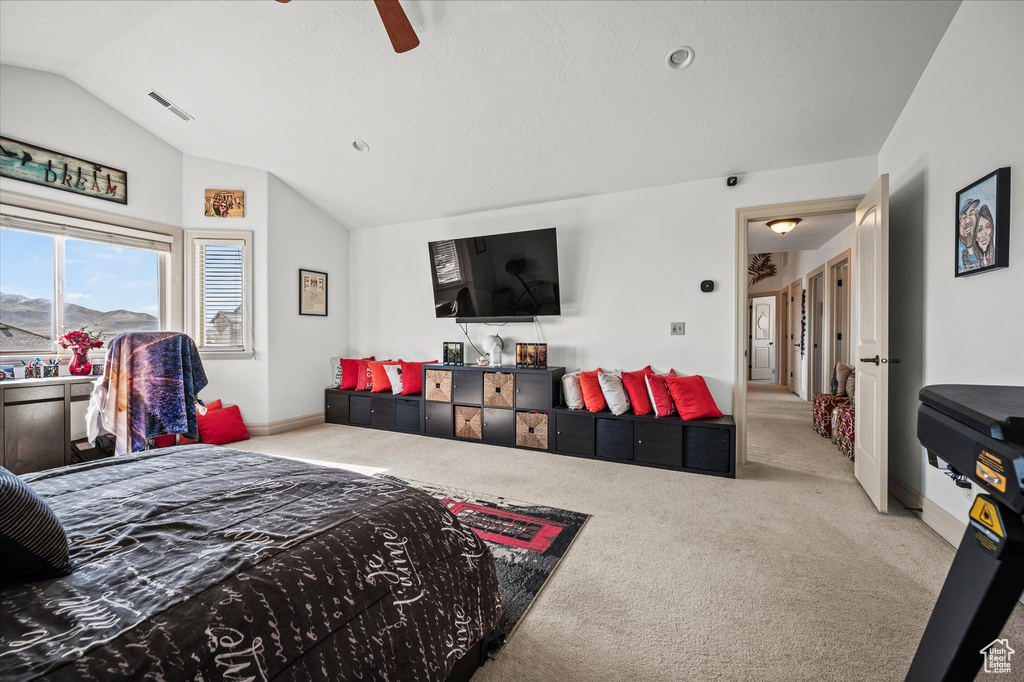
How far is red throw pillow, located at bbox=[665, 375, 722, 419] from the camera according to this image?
3344 millimetres

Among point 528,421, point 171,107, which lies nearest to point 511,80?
point 528,421

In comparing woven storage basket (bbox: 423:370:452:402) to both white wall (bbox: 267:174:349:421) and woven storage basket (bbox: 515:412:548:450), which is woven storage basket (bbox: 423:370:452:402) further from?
white wall (bbox: 267:174:349:421)

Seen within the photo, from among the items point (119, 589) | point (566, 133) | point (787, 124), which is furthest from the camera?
point (566, 133)

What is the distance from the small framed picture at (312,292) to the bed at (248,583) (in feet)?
11.8

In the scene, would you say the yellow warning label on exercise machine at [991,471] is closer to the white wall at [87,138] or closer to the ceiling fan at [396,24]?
the ceiling fan at [396,24]

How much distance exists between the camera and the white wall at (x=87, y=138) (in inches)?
130

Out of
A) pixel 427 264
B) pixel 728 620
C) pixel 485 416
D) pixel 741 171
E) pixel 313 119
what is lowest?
pixel 728 620

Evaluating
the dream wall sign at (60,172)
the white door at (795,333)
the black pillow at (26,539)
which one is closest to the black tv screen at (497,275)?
the dream wall sign at (60,172)

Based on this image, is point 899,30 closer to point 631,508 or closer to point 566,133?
point 566,133

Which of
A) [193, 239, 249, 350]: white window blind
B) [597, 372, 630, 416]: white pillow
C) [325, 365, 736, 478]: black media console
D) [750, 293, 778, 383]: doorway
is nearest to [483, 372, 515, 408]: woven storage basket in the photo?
[325, 365, 736, 478]: black media console

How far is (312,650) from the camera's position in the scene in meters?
0.83

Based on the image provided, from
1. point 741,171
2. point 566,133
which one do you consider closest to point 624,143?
point 566,133

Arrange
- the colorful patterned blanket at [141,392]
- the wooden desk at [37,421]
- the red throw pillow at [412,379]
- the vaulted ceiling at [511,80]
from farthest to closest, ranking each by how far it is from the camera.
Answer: the red throw pillow at [412,379], the wooden desk at [37,421], the colorful patterned blanket at [141,392], the vaulted ceiling at [511,80]

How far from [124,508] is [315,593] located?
0.68 meters
